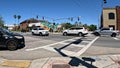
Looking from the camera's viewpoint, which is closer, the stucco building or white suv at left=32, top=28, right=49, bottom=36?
white suv at left=32, top=28, right=49, bottom=36

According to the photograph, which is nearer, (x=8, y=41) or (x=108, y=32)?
(x=8, y=41)

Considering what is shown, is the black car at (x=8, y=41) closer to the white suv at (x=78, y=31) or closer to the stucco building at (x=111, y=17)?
the white suv at (x=78, y=31)

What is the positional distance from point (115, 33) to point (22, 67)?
32.0 m

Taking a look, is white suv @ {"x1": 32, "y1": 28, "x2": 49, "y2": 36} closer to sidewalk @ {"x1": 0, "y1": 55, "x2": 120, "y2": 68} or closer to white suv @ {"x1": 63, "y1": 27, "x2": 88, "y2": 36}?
white suv @ {"x1": 63, "y1": 27, "x2": 88, "y2": 36}

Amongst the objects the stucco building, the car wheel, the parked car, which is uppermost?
the stucco building

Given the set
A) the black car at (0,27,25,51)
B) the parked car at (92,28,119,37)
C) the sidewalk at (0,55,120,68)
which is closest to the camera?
the sidewalk at (0,55,120,68)

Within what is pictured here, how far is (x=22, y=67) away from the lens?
10281mm

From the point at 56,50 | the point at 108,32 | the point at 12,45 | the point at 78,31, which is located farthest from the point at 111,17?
the point at 12,45

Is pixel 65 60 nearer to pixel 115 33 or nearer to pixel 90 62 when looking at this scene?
pixel 90 62

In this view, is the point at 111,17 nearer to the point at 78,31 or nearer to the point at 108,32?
the point at 108,32

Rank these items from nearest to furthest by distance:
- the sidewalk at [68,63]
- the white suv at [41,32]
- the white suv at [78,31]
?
the sidewalk at [68,63] < the white suv at [78,31] < the white suv at [41,32]

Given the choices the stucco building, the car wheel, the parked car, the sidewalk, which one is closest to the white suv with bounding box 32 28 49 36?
the parked car

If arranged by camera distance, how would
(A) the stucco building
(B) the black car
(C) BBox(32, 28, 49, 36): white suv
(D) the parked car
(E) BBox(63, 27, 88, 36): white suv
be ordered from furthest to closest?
(A) the stucco building, (C) BBox(32, 28, 49, 36): white suv, (D) the parked car, (E) BBox(63, 27, 88, 36): white suv, (B) the black car

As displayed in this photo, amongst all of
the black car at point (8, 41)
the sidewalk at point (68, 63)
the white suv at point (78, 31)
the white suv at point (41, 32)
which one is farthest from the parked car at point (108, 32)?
the sidewalk at point (68, 63)
